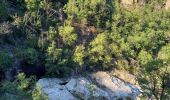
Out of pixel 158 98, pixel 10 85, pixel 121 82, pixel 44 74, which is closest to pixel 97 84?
pixel 121 82

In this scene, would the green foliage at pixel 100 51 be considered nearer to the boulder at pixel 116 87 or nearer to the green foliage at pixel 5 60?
the boulder at pixel 116 87

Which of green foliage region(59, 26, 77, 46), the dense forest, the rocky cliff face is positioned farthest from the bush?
green foliage region(59, 26, 77, 46)

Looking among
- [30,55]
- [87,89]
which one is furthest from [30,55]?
[87,89]

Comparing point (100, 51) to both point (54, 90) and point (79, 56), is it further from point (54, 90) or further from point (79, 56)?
point (54, 90)

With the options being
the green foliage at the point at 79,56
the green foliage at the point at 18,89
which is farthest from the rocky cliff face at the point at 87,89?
the green foliage at the point at 18,89

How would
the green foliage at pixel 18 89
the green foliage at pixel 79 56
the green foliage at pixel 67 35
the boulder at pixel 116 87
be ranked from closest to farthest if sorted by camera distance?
the green foliage at pixel 18 89 → the boulder at pixel 116 87 → the green foliage at pixel 79 56 → the green foliage at pixel 67 35

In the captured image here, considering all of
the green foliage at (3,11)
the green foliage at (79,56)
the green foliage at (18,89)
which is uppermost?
the green foliage at (3,11)

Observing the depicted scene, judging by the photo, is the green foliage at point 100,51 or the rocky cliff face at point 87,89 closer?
the rocky cliff face at point 87,89

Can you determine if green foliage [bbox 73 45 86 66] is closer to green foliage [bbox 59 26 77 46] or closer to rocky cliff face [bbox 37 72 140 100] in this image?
green foliage [bbox 59 26 77 46]
